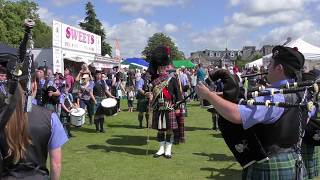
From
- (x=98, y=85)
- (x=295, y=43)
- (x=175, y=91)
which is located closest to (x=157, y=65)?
(x=175, y=91)

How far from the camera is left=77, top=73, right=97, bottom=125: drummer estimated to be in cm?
1285

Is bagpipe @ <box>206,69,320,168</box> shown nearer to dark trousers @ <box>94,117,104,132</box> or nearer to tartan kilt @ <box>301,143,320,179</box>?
tartan kilt @ <box>301,143,320,179</box>

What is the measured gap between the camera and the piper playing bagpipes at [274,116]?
3039 mm

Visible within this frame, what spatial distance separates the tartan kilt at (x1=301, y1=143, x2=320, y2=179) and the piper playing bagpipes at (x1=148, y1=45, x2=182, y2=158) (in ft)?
12.9

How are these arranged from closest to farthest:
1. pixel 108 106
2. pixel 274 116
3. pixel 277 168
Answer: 1. pixel 274 116
2. pixel 277 168
3. pixel 108 106

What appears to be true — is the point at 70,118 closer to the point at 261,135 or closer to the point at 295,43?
the point at 261,135

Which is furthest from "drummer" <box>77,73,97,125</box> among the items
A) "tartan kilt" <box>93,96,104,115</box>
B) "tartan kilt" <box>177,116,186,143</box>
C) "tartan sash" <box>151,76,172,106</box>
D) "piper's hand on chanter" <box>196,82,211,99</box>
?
"piper's hand on chanter" <box>196,82,211,99</box>

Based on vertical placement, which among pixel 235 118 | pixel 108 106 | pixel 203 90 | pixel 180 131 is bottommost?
pixel 180 131

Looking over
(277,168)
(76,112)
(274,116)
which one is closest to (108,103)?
(76,112)

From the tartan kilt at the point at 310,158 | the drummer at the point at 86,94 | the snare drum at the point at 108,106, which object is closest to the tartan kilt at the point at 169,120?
the snare drum at the point at 108,106

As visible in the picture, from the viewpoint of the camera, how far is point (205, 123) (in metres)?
14.5

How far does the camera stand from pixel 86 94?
1288 centimetres

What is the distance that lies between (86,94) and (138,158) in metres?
4.35

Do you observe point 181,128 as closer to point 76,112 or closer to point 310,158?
point 76,112
